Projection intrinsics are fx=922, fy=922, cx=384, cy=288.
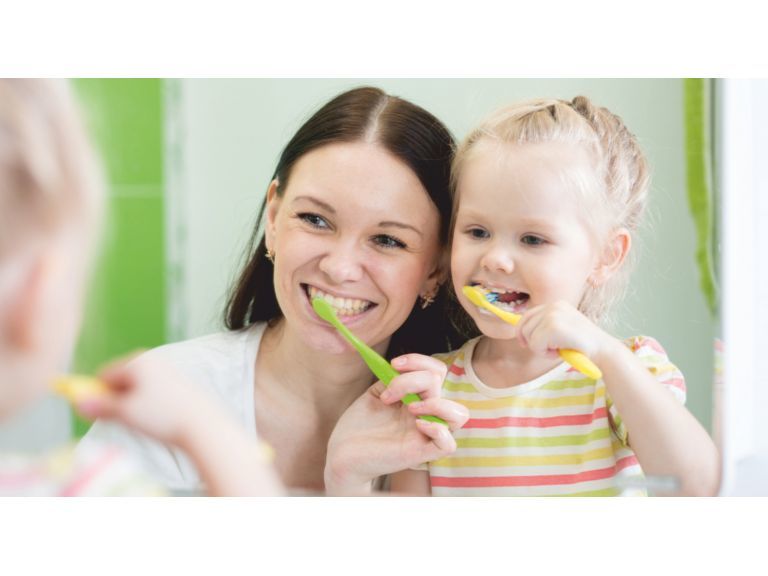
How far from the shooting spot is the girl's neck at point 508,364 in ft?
2.89

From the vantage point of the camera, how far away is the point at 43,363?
26.1 inches

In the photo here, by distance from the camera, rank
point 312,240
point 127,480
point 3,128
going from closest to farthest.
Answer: point 3,128 < point 127,480 < point 312,240

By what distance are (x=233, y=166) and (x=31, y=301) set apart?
304 mm

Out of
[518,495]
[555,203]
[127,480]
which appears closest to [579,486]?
[518,495]

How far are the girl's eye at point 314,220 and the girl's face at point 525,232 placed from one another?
13 cm

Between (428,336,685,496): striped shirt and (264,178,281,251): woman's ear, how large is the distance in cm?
25

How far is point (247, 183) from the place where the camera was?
35.8 inches

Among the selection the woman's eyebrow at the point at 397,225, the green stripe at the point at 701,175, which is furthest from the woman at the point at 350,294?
the green stripe at the point at 701,175

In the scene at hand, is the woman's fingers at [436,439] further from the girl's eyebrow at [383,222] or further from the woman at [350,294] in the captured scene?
the girl's eyebrow at [383,222]

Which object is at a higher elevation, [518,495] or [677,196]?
[677,196]

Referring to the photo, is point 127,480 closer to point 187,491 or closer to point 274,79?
point 187,491

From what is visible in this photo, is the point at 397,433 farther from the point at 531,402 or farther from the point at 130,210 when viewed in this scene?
the point at 130,210

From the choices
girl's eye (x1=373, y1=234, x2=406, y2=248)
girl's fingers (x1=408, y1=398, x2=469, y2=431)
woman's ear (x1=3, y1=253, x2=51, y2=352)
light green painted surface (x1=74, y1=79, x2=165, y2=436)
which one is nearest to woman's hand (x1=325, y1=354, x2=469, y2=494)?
girl's fingers (x1=408, y1=398, x2=469, y2=431)
